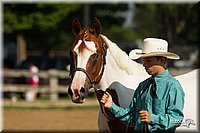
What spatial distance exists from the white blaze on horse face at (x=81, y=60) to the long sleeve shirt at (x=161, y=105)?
0.35 m

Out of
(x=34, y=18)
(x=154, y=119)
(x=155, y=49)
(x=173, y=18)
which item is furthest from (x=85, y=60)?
(x=173, y=18)

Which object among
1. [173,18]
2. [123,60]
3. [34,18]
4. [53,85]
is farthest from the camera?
[173,18]

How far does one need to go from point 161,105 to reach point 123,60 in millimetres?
1180

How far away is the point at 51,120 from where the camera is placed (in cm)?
1245

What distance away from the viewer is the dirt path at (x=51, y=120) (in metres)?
11.0

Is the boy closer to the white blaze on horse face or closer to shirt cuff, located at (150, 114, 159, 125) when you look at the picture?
shirt cuff, located at (150, 114, 159, 125)

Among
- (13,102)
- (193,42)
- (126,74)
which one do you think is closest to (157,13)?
(193,42)

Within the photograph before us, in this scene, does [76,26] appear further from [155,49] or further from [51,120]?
[51,120]

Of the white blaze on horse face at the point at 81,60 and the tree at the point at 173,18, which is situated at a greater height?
the tree at the point at 173,18

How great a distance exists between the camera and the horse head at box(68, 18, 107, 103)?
13.3 ft

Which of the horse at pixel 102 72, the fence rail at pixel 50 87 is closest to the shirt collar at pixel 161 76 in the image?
the horse at pixel 102 72

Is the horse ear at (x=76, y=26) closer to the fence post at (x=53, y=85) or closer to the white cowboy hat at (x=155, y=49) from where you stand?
the white cowboy hat at (x=155, y=49)

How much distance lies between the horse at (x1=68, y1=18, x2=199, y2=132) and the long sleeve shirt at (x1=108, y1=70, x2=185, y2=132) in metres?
0.39

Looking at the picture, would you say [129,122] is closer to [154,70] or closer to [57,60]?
[154,70]
